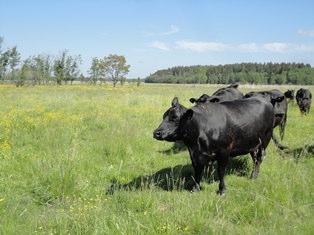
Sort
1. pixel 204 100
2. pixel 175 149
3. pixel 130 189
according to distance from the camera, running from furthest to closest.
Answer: pixel 175 149
pixel 204 100
pixel 130 189

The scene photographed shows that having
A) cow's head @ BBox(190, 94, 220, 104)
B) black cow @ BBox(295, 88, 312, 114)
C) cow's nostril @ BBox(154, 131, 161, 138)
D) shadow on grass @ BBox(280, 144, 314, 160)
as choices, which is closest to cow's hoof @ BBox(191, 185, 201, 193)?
cow's nostril @ BBox(154, 131, 161, 138)

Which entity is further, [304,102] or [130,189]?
→ [304,102]

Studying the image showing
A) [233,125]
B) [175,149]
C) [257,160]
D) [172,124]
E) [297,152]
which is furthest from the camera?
[175,149]

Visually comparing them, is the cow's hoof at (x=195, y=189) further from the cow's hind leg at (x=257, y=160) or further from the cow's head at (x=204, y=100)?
the cow's head at (x=204, y=100)

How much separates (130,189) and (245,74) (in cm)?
13724

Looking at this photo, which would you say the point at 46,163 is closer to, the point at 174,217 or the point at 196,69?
the point at 174,217

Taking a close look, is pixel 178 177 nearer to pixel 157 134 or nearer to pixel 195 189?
pixel 195 189

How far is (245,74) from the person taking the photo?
5556 inches

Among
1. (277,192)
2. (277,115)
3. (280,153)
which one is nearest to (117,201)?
(277,192)

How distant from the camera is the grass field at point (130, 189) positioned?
543 centimetres

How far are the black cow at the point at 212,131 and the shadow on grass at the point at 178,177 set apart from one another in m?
0.33

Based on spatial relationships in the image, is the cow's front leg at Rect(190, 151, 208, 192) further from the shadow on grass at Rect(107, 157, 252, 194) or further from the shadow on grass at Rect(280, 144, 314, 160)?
the shadow on grass at Rect(280, 144, 314, 160)

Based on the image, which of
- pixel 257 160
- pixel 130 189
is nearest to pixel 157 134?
pixel 130 189

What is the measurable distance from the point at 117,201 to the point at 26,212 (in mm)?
1305
